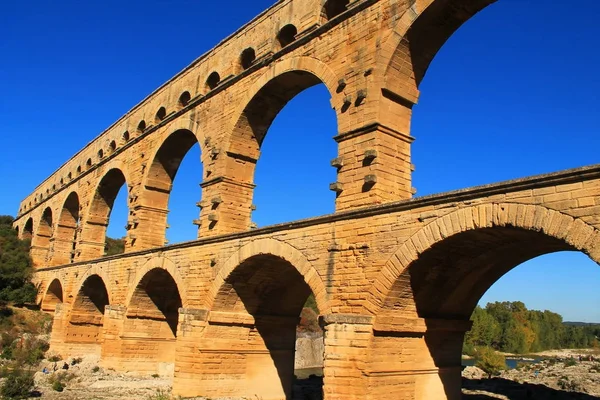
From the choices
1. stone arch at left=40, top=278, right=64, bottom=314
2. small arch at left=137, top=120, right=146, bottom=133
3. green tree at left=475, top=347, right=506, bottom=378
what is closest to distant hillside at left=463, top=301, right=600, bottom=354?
green tree at left=475, top=347, right=506, bottom=378

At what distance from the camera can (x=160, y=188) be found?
1888 cm

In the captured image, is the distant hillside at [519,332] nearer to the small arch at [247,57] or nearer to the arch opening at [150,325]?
the arch opening at [150,325]

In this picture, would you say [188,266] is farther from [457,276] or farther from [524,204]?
[524,204]

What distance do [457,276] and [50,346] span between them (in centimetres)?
1987

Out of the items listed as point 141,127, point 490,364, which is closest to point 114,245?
point 141,127

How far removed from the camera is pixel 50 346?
22.9m

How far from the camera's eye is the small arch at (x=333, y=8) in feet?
40.9

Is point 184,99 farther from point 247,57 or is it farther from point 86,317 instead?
point 86,317

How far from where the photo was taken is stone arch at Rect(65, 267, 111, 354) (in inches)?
853

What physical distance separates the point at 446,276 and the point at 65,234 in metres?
25.3

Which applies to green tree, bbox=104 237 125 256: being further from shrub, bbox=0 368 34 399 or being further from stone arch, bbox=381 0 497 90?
stone arch, bbox=381 0 497 90

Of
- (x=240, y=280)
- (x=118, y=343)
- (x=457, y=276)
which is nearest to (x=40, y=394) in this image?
(x=118, y=343)

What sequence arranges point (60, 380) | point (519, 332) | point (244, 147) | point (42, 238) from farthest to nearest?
point (519, 332)
point (42, 238)
point (60, 380)
point (244, 147)

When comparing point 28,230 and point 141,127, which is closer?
point 141,127
